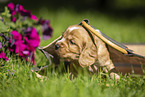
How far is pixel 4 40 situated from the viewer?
76.3 inches

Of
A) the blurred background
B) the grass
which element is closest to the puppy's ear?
the grass

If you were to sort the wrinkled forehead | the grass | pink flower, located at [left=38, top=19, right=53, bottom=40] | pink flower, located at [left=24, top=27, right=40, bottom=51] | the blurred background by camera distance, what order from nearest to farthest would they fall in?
the grass
the wrinkled forehead
pink flower, located at [left=24, top=27, right=40, bottom=51]
pink flower, located at [left=38, top=19, right=53, bottom=40]
the blurred background

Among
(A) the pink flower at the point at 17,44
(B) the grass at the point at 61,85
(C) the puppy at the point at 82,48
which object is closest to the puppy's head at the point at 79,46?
(C) the puppy at the point at 82,48

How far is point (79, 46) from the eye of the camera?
155 centimetres

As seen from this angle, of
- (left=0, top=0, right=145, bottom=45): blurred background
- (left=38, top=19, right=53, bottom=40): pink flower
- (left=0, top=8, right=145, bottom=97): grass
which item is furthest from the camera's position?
(left=0, top=0, right=145, bottom=45): blurred background

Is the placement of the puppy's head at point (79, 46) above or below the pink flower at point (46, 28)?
below

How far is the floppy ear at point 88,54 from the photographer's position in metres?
1.55

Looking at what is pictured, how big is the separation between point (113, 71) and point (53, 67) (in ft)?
1.71

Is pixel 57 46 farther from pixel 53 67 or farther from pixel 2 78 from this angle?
pixel 2 78

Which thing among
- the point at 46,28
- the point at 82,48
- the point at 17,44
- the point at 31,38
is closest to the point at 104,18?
the point at 46,28

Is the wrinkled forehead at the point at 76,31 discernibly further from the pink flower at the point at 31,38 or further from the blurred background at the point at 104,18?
the blurred background at the point at 104,18

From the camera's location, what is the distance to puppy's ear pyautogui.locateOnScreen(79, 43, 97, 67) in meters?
1.55

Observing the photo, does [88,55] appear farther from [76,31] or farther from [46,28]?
[46,28]

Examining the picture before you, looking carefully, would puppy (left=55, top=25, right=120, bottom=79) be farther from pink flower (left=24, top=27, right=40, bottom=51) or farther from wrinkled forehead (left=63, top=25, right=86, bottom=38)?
pink flower (left=24, top=27, right=40, bottom=51)
